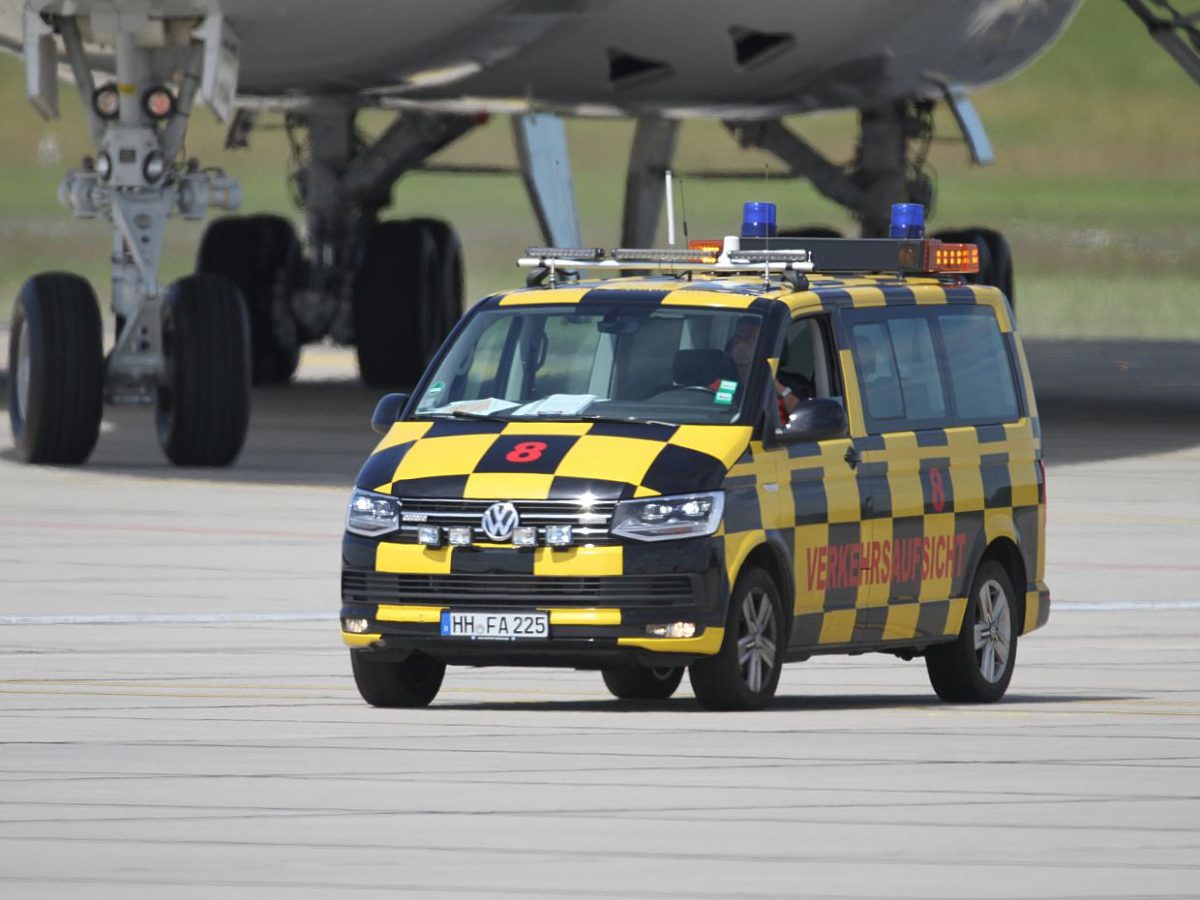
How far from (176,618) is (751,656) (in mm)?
A: 4253

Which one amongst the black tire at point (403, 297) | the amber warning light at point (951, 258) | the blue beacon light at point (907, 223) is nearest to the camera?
the amber warning light at point (951, 258)

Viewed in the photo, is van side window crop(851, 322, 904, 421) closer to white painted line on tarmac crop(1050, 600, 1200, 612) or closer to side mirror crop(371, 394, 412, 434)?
side mirror crop(371, 394, 412, 434)

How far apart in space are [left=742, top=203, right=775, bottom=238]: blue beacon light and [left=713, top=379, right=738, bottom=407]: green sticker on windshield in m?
1.95

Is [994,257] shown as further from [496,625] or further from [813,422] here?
[496,625]

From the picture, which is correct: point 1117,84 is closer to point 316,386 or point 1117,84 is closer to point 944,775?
point 316,386

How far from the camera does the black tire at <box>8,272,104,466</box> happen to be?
22.2m

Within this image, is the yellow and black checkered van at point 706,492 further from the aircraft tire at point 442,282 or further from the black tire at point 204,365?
the aircraft tire at point 442,282

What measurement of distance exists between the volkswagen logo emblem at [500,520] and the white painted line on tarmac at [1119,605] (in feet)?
17.7

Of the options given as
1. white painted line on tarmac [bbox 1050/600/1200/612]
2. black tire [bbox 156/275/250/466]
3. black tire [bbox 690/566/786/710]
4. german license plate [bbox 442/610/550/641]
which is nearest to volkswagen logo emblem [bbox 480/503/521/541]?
german license plate [bbox 442/610/550/641]

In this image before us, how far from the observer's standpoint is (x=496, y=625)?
1191 centimetres

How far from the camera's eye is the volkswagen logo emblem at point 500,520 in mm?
11877

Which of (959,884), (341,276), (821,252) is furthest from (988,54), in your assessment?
(959,884)

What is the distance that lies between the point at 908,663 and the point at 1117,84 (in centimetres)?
12701

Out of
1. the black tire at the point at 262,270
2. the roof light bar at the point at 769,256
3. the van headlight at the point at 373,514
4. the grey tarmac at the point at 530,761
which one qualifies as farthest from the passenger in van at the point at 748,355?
the black tire at the point at 262,270
